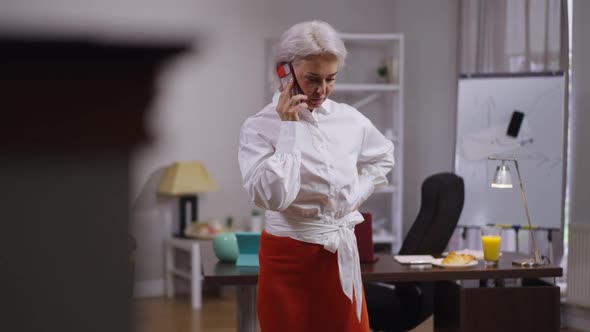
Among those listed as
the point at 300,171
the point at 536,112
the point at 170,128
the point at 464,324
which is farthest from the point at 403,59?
the point at 170,128

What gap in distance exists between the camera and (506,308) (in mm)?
2883

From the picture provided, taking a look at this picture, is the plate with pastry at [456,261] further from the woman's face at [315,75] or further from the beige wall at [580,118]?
the beige wall at [580,118]

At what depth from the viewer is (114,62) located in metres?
0.25

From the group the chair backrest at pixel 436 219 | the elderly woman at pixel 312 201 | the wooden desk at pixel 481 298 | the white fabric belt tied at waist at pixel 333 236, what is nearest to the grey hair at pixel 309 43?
Result: the elderly woman at pixel 312 201

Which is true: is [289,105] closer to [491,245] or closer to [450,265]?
[450,265]

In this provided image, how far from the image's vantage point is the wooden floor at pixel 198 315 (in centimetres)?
453

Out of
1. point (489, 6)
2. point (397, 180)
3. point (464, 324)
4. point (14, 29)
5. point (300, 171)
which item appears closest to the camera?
point (14, 29)

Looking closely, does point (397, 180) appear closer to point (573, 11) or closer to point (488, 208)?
point (488, 208)

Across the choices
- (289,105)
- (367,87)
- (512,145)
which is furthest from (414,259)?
(367,87)

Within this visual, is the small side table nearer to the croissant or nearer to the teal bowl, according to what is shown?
the teal bowl

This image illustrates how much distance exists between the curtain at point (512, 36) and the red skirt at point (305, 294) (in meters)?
3.16

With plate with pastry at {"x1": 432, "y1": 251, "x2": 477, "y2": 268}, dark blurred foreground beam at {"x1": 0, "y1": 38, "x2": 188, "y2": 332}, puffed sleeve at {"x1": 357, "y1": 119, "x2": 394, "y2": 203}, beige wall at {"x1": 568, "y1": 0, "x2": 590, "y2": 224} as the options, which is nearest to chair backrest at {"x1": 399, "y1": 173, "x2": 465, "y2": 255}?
plate with pastry at {"x1": 432, "y1": 251, "x2": 477, "y2": 268}

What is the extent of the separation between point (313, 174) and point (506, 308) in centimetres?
140

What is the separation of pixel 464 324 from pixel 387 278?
0.43 metres
